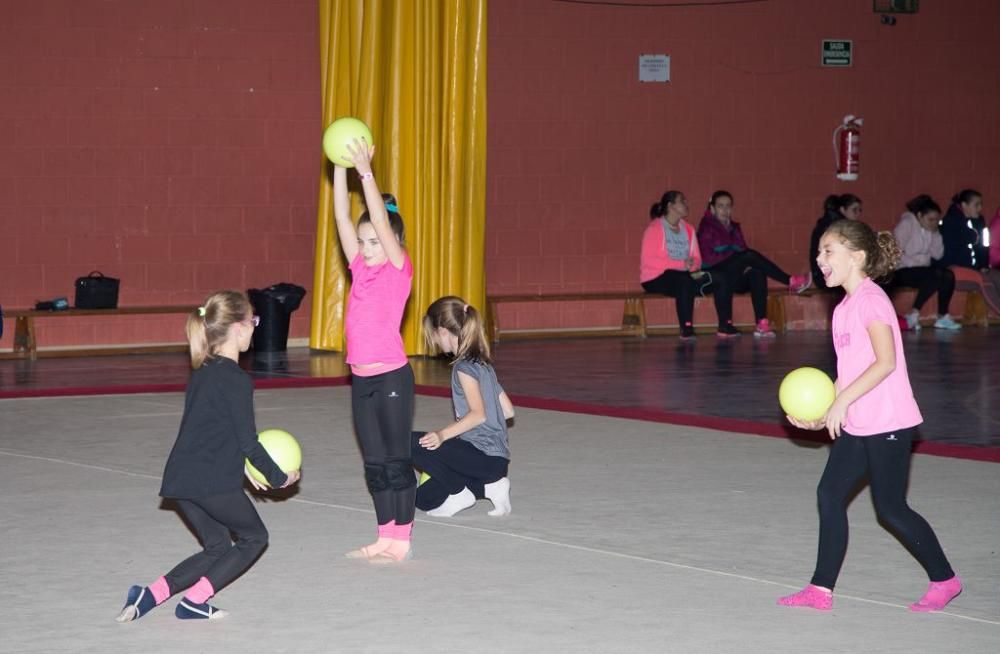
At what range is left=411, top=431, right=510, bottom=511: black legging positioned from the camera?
711 centimetres

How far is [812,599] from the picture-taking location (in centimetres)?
529

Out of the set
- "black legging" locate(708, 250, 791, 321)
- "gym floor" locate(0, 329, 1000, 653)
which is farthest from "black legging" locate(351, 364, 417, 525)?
"black legging" locate(708, 250, 791, 321)

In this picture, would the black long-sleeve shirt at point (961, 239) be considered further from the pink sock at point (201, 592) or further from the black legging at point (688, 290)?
the pink sock at point (201, 592)

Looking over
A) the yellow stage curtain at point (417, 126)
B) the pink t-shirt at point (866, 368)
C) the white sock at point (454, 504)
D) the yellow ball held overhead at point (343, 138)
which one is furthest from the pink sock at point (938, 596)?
the yellow stage curtain at point (417, 126)

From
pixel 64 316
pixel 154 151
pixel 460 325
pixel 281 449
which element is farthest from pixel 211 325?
pixel 154 151

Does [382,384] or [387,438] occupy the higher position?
[382,384]

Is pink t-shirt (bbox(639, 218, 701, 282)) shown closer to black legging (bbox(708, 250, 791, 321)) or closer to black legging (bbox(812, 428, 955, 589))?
black legging (bbox(708, 250, 791, 321))

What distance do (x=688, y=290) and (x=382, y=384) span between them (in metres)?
11.0

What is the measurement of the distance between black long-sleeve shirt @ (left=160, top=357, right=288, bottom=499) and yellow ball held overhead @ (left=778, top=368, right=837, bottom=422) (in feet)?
6.42

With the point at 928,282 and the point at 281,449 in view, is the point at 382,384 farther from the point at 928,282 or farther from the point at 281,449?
A: the point at 928,282

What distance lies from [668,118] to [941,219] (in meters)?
3.90

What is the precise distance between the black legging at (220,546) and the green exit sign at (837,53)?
580 inches

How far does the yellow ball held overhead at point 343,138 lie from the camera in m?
6.30

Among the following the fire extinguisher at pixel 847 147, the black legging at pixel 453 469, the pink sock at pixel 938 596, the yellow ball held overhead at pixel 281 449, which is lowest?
the pink sock at pixel 938 596
